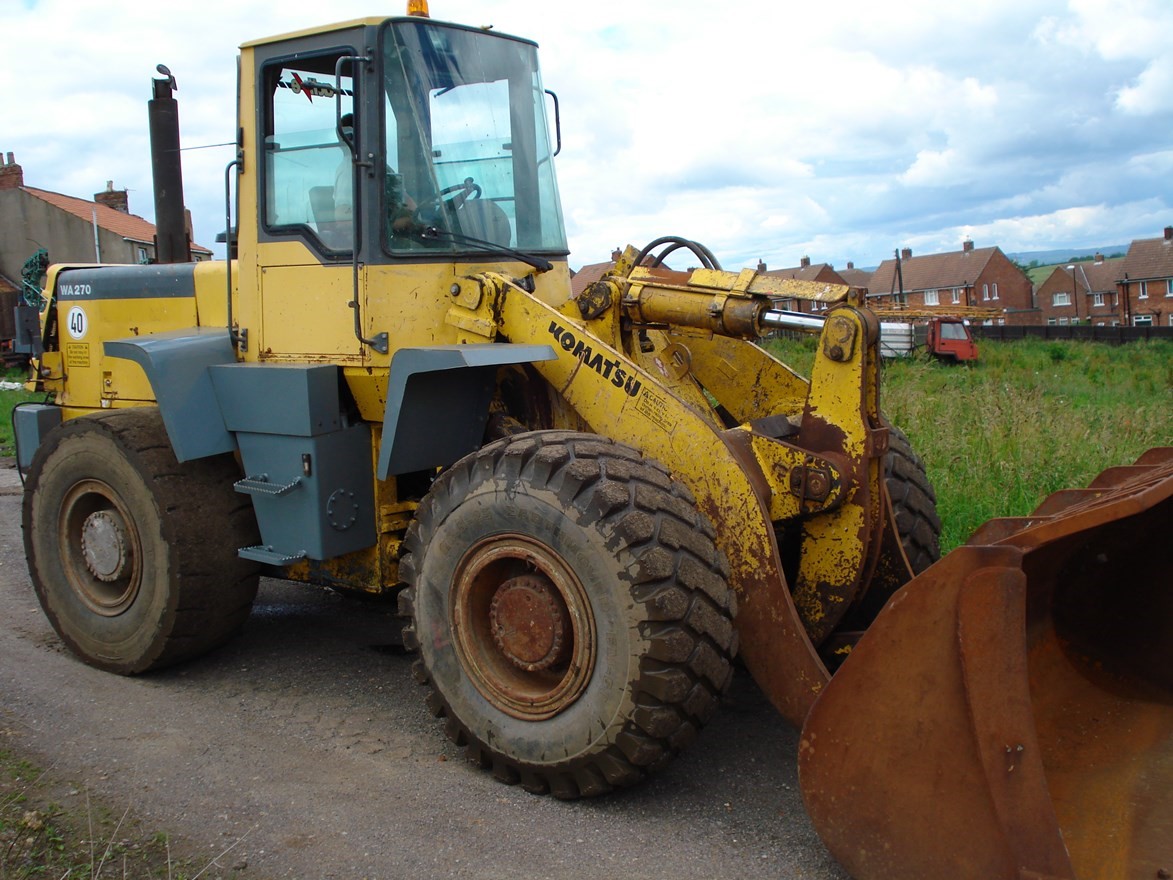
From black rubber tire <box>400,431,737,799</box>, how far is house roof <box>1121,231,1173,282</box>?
71.5m

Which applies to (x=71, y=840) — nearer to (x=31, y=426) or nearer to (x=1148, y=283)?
(x=31, y=426)

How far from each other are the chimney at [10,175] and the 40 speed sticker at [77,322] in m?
33.2

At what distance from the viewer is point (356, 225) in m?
4.51

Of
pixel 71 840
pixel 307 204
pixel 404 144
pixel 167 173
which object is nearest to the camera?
pixel 71 840

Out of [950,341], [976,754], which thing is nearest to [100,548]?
[976,754]

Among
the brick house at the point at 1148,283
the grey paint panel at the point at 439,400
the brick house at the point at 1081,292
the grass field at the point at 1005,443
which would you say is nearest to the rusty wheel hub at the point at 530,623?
the grey paint panel at the point at 439,400

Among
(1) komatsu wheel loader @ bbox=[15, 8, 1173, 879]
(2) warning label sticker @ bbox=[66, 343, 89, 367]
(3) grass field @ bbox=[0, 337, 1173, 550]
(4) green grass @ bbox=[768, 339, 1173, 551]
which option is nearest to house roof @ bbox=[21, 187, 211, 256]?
(3) grass field @ bbox=[0, 337, 1173, 550]

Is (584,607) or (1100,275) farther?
(1100,275)

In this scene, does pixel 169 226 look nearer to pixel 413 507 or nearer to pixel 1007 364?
pixel 413 507

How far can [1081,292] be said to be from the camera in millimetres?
76812

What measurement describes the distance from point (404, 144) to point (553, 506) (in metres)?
1.86

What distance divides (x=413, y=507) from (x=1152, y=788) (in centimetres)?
308

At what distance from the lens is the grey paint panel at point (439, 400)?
415 cm

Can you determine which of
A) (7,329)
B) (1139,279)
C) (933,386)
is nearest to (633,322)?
(933,386)
